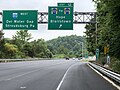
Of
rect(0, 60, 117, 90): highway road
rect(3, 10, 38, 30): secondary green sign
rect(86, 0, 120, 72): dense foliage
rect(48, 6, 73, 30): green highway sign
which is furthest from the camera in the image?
rect(48, 6, 73, 30): green highway sign

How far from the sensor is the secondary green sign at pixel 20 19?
1889 inches

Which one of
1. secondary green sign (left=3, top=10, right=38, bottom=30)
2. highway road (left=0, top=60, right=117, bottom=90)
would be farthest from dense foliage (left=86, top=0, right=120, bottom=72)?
secondary green sign (left=3, top=10, right=38, bottom=30)

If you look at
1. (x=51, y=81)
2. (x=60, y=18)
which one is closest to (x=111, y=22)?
(x=51, y=81)

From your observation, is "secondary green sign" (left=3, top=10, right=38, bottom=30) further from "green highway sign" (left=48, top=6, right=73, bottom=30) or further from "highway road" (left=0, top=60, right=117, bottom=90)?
"highway road" (left=0, top=60, right=117, bottom=90)

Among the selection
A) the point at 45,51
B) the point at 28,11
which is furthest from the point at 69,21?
the point at 45,51

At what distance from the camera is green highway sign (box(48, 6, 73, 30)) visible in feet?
158

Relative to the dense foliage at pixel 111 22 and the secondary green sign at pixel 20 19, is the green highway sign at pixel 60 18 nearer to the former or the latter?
the secondary green sign at pixel 20 19

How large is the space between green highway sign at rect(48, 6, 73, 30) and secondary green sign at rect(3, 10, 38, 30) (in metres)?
2.09

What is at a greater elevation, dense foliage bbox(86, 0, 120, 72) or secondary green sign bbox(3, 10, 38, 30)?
secondary green sign bbox(3, 10, 38, 30)

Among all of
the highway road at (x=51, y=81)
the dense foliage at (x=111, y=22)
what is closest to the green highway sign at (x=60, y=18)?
the dense foliage at (x=111, y=22)

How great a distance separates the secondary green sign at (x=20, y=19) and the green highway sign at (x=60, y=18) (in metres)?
2.09

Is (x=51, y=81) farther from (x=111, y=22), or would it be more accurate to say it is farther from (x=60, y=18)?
(x=60, y=18)

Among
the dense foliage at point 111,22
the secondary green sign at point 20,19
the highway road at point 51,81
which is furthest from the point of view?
the secondary green sign at point 20,19

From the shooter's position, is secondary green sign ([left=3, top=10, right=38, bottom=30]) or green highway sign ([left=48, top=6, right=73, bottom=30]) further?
green highway sign ([left=48, top=6, right=73, bottom=30])
